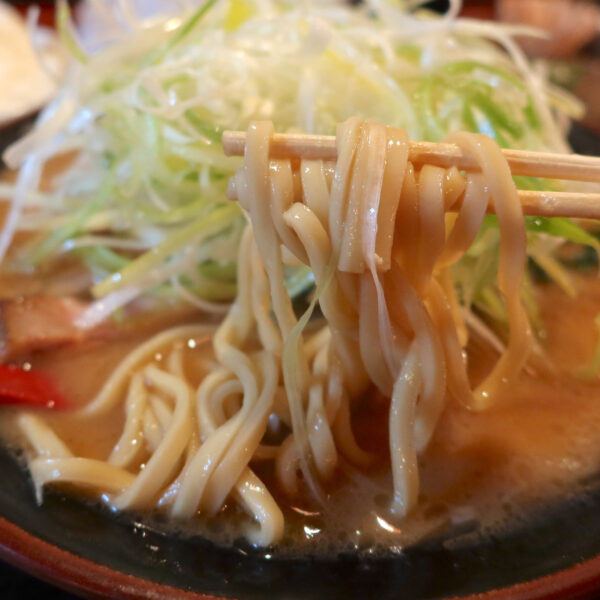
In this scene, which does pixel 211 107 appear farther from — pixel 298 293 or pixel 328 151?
pixel 328 151

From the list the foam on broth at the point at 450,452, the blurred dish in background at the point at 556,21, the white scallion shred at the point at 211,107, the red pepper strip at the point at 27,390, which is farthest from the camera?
the blurred dish in background at the point at 556,21

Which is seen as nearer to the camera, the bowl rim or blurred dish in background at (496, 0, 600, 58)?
the bowl rim

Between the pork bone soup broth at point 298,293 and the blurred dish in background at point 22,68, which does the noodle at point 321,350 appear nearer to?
the pork bone soup broth at point 298,293

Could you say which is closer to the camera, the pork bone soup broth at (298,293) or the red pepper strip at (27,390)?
the pork bone soup broth at (298,293)

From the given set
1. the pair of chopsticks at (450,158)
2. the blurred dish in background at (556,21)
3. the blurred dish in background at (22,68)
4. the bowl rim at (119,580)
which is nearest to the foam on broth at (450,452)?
the bowl rim at (119,580)

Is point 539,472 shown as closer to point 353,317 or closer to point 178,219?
point 353,317

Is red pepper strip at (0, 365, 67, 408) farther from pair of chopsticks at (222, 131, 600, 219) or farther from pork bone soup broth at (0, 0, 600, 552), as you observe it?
pair of chopsticks at (222, 131, 600, 219)

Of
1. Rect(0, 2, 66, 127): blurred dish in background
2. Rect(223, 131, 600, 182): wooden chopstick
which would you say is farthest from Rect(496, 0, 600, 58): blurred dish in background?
Rect(223, 131, 600, 182): wooden chopstick
